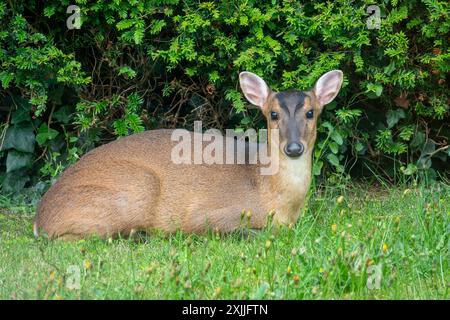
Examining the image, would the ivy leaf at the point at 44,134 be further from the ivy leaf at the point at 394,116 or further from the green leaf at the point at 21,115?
the ivy leaf at the point at 394,116

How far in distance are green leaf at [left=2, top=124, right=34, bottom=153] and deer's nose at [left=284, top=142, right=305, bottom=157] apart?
2.74 metres

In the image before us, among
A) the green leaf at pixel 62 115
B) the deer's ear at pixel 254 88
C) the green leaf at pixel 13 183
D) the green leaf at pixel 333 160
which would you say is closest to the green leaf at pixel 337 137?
the green leaf at pixel 333 160

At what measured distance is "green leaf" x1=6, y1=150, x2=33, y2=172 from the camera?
8.35m

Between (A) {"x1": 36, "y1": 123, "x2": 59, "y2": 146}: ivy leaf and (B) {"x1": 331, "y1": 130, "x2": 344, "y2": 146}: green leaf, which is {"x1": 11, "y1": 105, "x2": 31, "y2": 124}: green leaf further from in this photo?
(B) {"x1": 331, "y1": 130, "x2": 344, "y2": 146}: green leaf

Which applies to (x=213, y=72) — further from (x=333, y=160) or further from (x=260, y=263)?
(x=260, y=263)

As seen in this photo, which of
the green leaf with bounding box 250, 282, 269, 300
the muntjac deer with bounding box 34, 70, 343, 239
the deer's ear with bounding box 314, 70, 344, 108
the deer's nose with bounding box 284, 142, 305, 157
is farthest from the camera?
the deer's ear with bounding box 314, 70, 344, 108

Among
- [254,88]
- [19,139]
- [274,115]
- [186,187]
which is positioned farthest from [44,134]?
[274,115]

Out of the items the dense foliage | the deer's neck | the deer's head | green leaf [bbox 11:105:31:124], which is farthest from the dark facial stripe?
green leaf [bbox 11:105:31:124]

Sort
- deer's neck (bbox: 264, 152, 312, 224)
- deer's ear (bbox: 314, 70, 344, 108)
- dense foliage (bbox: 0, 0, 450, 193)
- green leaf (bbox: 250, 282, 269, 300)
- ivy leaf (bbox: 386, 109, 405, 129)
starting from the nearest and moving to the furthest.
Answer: green leaf (bbox: 250, 282, 269, 300), deer's neck (bbox: 264, 152, 312, 224), deer's ear (bbox: 314, 70, 344, 108), dense foliage (bbox: 0, 0, 450, 193), ivy leaf (bbox: 386, 109, 405, 129)

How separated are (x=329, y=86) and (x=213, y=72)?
1.13m

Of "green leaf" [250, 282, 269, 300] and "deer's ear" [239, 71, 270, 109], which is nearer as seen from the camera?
"green leaf" [250, 282, 269, 300]

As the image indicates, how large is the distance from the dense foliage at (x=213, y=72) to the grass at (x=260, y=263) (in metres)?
1.42

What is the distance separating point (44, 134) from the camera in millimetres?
A: 8344

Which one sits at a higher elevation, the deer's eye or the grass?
the deer's eye
